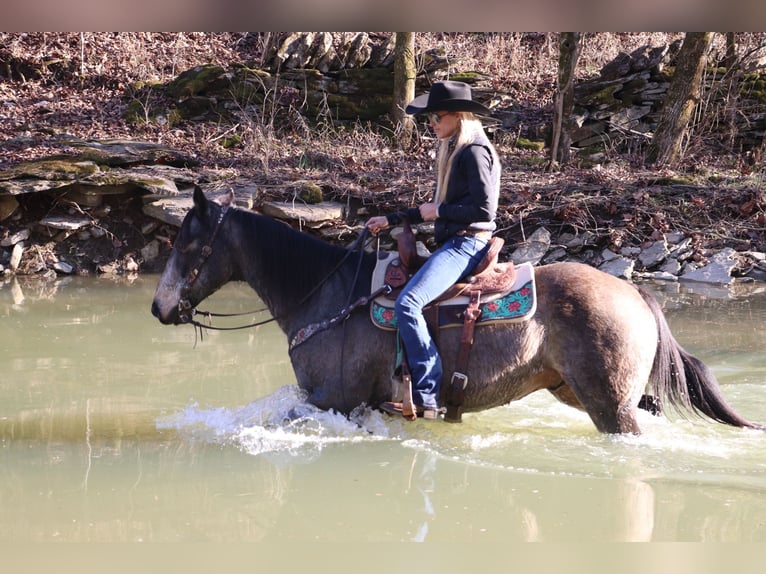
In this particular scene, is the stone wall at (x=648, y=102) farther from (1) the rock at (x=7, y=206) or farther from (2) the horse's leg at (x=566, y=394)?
(2) the horse's leg at (x=566, y=394)

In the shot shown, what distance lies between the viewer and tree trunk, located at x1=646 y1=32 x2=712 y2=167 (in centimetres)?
1438

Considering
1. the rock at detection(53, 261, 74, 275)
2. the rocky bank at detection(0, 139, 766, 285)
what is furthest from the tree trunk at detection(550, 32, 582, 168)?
the rock at detection(53, 261, 74, 275)

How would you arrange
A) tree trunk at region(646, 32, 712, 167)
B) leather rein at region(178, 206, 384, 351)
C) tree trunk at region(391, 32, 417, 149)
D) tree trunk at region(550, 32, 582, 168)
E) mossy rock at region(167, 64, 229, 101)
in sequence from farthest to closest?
1. mossy rock at region(167, 64, 229, 101)
2. tree trunk at region(391, 32, 417, 149)
3. tree trunk at region(550, 32, 582, 168)
4. tree trunk at region(646, 32, 712, 167)
5. leather rein at region(178, 206, 384, 351)

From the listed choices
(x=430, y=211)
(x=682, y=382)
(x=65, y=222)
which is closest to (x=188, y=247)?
(x=430, y=211)

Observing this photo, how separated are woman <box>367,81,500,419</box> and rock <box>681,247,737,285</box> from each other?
25.3 ft

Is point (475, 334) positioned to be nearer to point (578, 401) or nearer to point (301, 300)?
point (578, 401)

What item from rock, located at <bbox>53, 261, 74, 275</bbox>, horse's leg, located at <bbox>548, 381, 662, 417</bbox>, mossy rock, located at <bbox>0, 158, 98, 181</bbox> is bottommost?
rock, located at <bbox>53, 261, 74, 275</bbox>

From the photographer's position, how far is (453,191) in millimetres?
5344

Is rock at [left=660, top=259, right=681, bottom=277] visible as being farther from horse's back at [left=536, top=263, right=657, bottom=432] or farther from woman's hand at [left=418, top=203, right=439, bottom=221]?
woman's hand at [left=418, top=203, right=439, bottom=221]

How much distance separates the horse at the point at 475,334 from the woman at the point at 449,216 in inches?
9.1

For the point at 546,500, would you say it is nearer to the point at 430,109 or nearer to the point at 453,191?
the point at 453,191

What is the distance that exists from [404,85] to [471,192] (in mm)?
11350

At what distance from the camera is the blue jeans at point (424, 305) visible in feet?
17.0

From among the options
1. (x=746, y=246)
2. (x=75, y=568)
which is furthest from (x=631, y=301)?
(x=746, y=246)
